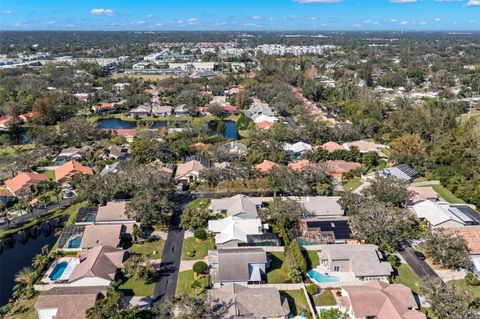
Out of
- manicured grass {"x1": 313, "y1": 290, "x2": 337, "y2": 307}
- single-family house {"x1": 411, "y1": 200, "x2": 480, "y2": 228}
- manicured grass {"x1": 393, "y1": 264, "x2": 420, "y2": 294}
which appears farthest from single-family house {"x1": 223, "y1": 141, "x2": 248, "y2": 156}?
manicured grass {"x1": 313, "y1": 290, "x2": 337, "y2": 307}

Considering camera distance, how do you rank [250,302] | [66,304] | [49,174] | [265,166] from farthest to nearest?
[49,174], [265,166], [250,302], [66,304]

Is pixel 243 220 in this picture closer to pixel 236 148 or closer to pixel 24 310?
pixel 24 310

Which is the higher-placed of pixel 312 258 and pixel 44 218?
pixel 44 218

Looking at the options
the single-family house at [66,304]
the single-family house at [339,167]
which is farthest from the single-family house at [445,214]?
the single-family house at [66,304]

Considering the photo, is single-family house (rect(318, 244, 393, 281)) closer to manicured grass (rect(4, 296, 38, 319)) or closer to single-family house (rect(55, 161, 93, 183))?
manicured grass (rect(4, 296, 38, 319))

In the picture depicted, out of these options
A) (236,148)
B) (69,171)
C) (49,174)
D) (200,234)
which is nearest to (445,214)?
(200,234)

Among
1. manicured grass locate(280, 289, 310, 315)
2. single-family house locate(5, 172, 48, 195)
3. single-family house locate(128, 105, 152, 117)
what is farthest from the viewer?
single-family house locate(128, 105, 152, 117)

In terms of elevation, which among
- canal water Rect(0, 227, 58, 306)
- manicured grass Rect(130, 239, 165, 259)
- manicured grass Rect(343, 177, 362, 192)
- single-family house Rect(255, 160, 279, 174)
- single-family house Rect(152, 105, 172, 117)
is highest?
single-family house Rect(152, 105, 172, 117)
